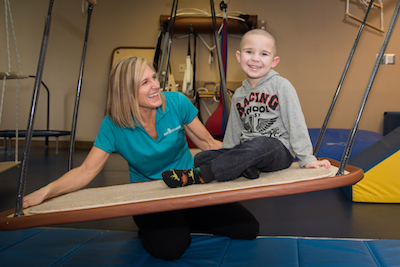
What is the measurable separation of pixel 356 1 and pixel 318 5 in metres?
0.51

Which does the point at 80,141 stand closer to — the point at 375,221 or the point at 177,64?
the point at 177,64

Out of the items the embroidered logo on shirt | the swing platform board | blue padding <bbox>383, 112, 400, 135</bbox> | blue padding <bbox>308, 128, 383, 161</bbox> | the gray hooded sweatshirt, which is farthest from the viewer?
blue padding <bbox>383, 112, 400, 135</bbox>

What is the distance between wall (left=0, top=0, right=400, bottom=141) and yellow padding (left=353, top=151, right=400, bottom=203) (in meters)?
2.87

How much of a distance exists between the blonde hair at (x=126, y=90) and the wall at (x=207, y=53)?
378 cm

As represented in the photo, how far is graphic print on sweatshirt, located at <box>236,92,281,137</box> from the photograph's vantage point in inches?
53.1

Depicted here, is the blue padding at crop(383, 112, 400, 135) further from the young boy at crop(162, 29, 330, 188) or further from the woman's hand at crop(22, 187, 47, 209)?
the woman's hand at crop(22, 187, 47, 209)

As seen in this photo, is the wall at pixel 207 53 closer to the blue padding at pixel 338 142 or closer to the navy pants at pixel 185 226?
the blue padding at pixel 338 142

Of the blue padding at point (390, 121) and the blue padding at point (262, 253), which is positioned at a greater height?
the blue padding at point (390, 121)

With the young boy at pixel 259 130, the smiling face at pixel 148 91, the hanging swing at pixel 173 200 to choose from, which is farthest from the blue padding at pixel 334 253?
the smiling face at pixel 148 91

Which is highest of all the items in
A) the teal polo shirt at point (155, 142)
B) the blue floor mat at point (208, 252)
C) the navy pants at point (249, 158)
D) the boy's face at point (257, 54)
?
the boy's face at point (257, 54)

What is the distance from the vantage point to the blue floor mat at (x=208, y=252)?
1.42m

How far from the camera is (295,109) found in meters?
1.27

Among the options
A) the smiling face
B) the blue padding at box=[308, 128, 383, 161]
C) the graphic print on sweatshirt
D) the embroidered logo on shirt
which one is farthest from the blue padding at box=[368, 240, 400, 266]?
the blue padding at box=[308, 128, 383, 161]

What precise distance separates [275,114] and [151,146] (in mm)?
592
